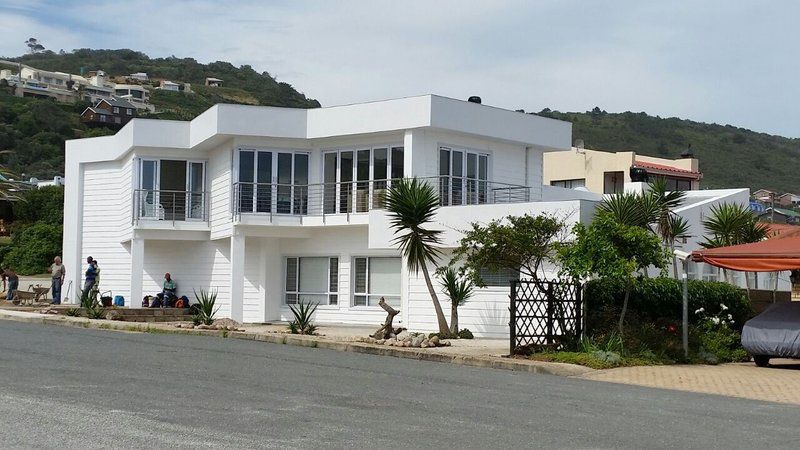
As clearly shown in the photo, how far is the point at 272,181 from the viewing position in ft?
102

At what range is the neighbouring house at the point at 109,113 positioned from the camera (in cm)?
10912

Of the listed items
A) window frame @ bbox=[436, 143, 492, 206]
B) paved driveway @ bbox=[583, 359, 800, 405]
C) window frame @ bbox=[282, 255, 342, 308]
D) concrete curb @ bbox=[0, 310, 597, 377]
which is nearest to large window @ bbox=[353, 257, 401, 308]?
window frame @ bbox=[282, 255, 342, 308]

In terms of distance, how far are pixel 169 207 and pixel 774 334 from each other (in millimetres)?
20661

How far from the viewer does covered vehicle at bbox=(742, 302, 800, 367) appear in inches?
763

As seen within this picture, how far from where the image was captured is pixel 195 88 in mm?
142875

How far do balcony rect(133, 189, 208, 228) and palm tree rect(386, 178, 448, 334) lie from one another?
10.8 metres

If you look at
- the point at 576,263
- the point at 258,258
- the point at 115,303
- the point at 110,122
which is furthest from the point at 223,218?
Answer: the point at 110,122

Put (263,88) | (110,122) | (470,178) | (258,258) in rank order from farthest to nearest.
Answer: (263,88), (110,122), (258,258), (470,178)

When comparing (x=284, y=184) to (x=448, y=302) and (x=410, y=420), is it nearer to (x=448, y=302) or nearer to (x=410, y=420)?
(x=448, y=302)

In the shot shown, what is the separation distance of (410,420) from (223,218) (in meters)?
21.8

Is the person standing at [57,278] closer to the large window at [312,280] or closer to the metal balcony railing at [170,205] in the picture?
the metal balcony railing at [170,205]

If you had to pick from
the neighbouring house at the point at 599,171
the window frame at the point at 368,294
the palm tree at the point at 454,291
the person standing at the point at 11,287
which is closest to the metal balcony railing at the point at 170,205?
the person standing at the point at 11,287

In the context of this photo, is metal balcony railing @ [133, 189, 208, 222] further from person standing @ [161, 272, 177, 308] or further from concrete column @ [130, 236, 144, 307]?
person standing @ [161, 272, 177, 308]

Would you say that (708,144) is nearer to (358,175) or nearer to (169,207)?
(169,207)
